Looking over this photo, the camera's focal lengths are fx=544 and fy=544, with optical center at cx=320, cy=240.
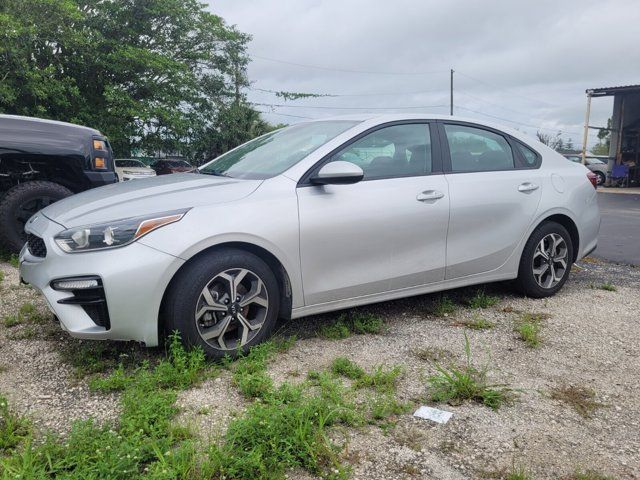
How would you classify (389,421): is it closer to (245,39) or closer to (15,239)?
(15,239)

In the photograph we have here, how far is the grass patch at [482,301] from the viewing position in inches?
175

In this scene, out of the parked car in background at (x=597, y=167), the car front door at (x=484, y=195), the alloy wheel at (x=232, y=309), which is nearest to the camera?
the alloy wheel at (x=232, y=309)

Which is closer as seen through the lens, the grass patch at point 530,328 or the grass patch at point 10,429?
the grass patch at point 10,429

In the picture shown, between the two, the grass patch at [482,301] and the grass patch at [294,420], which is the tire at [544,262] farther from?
the grass patch at [294,420]

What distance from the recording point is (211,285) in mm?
3100

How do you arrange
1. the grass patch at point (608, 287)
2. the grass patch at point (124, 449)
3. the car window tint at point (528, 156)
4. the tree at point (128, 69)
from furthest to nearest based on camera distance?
1. the tree at point (128, 69)
2. the grass patch at point (608, 287)
3. the car window tint at point (528, 156)
4. the grass patch at point (124, 449)

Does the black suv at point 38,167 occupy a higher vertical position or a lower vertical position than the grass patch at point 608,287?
higher

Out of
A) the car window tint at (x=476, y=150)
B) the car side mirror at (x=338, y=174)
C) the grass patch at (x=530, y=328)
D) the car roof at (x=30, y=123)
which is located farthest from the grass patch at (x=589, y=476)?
the car roof at (x=30, y=123)

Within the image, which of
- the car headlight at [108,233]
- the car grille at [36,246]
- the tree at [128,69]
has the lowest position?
the car grille at [36,246]

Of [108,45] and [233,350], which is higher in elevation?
[108,45]

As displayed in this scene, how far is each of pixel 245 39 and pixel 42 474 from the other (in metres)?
27.5

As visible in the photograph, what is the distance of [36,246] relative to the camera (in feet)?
11.0

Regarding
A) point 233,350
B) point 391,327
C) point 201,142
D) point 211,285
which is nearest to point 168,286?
point 211,285

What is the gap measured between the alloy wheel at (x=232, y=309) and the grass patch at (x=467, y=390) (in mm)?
1079
